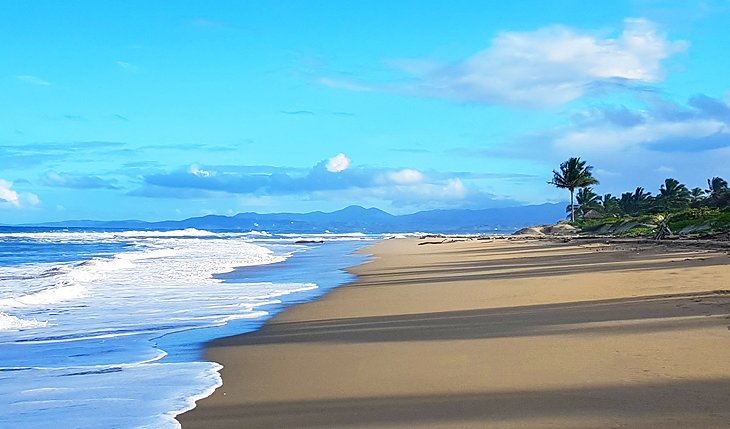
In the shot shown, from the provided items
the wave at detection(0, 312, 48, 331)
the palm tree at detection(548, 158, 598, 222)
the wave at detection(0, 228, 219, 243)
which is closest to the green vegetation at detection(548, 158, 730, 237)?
the palm tree at detection(548, 158, 598, 222)

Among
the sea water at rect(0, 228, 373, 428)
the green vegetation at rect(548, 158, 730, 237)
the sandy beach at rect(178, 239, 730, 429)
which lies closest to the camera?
the sandy beach at rect(178, 239, 730, 429)

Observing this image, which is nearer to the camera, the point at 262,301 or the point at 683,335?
the point at 683,335

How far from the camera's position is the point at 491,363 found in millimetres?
7371

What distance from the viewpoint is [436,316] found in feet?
38.1

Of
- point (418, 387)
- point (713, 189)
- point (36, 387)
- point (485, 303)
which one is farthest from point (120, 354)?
point (713, 189)

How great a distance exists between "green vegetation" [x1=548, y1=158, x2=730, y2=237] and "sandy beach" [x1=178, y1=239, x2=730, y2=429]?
87.5 feet

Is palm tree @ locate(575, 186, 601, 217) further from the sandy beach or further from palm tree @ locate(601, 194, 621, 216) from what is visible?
the sandy beach

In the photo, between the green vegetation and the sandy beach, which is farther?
the green vegetation

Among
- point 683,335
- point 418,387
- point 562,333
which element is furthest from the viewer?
point 562,333

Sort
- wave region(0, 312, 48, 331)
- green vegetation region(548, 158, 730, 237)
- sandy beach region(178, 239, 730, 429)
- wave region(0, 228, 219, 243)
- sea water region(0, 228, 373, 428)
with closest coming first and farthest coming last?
sandy beach region(178, 239, 730, 429), sea water region(0, 228, 373, 428), wave region(0, 312, 48, 331), green vegetation region(548, 158, 730, 237), wave region(0, 228, 219, 243)

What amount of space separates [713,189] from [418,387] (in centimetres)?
8626

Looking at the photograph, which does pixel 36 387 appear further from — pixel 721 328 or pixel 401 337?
pixel 721 328

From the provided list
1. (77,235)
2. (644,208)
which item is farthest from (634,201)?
(77,235)

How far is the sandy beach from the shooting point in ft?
17.9
